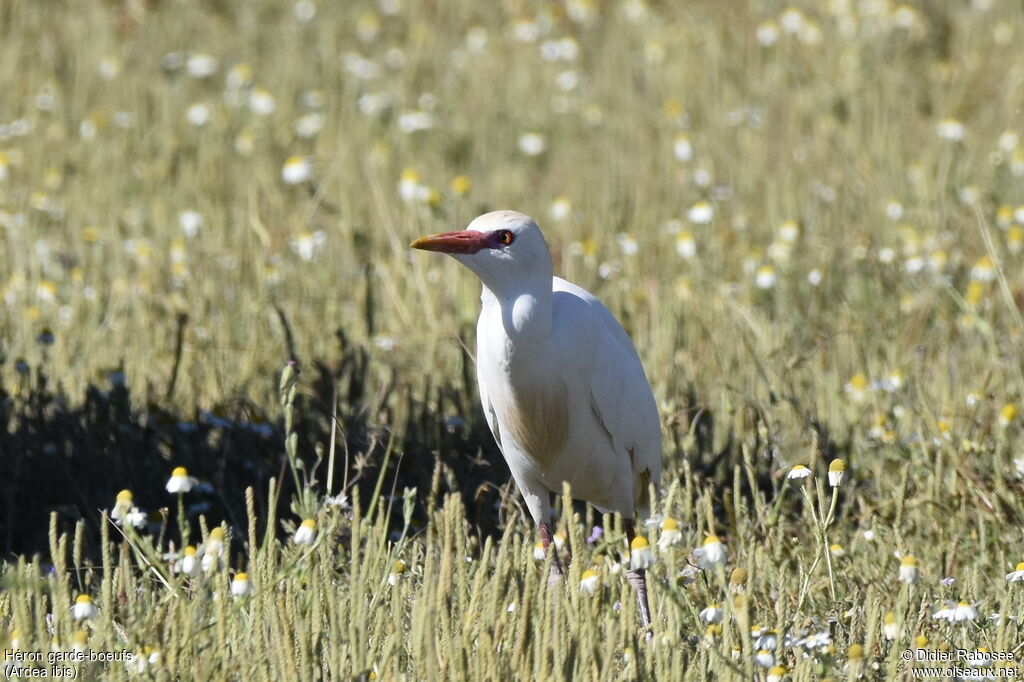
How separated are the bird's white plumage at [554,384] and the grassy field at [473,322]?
20 cm

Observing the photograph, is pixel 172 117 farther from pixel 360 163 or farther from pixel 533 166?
pixel 533 166

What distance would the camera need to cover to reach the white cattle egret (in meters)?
3.18

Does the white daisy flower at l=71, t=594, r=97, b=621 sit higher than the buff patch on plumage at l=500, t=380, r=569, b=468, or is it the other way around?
the buff patch on plumage at l=500, t=380, r=569, b=468

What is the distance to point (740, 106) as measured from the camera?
823 cm

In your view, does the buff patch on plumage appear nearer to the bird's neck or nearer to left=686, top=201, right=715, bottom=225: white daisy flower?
the bird's neck

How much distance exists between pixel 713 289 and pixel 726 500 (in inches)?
87.0

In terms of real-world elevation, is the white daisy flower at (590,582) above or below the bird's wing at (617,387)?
below

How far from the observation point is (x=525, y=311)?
3.24m

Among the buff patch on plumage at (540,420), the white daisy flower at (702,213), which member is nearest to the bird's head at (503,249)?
the buff patch on plumage at (540,420)

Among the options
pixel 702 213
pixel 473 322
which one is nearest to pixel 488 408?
pixel 473 322

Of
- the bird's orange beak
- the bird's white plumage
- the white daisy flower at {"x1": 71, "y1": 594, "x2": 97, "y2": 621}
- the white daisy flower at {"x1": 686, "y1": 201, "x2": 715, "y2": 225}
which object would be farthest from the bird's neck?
the white daisy flower at {"x1": 686, "y1": 201, "x2": 715, "y2": 225}

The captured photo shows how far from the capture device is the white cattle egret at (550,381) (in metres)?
3.18

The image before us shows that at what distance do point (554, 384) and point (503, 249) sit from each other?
446mm

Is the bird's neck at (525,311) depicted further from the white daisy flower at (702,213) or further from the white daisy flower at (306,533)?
the white daisy flower at (702,213)
